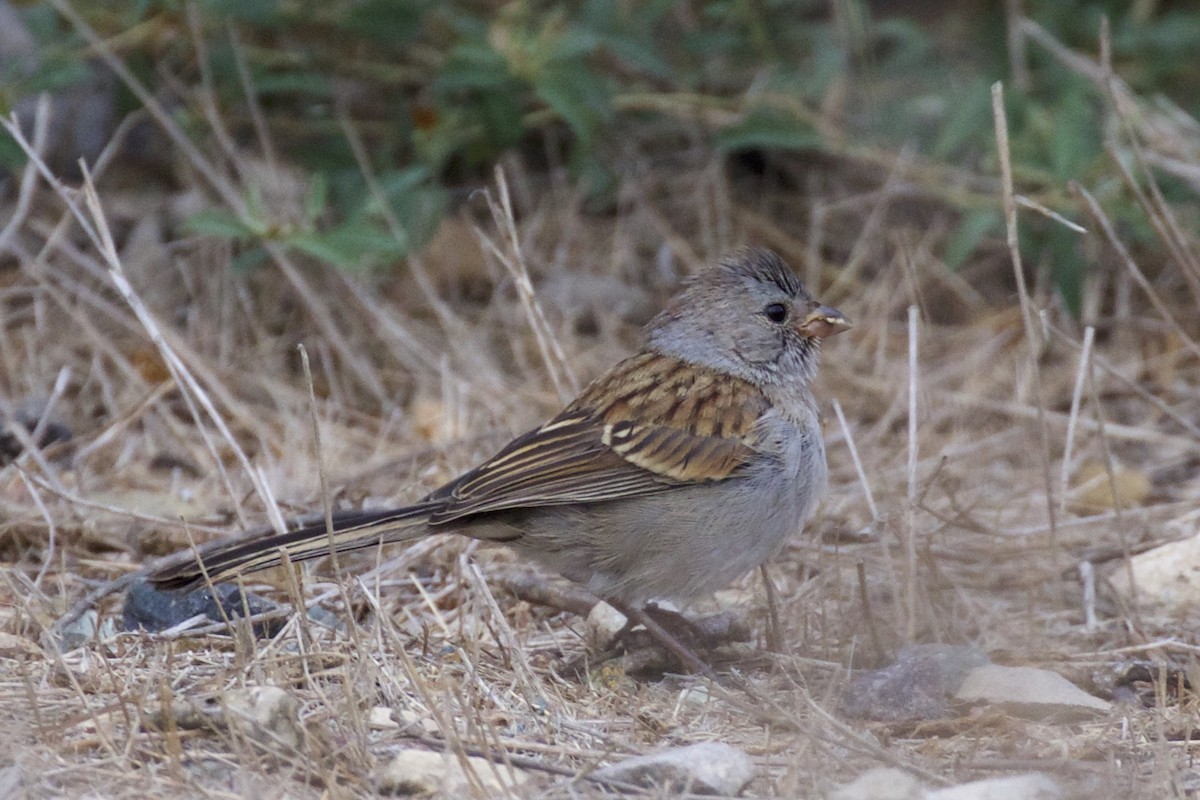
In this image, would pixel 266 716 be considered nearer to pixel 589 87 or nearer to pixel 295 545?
pixel 295 545

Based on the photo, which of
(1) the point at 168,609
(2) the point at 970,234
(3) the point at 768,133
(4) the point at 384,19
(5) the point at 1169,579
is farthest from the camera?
(3) the point at 768,133

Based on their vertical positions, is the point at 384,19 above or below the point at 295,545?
above

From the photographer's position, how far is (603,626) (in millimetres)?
4027

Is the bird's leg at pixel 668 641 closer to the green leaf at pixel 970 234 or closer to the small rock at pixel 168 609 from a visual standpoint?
the small rock at pixel 168 609

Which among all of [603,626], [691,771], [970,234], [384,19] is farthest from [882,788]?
[384,19]

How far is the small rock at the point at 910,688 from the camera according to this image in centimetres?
338

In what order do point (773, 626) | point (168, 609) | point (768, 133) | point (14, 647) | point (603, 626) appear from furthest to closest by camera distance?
point (768, 133)
point (603, 626)
point (773, 626)
point (168, 609)
point (14, 647)

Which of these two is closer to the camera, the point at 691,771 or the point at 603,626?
the point at 691,771

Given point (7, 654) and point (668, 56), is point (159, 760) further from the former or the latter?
point (668, 56)

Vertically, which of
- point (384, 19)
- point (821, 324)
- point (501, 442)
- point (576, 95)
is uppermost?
point (384, 19)

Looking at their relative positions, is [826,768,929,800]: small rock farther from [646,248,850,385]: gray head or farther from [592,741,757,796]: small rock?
[646,248,850,385]: gray head

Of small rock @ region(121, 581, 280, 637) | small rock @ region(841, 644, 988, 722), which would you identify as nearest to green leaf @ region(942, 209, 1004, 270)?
small rock @ region(841, 644, 988, 722)

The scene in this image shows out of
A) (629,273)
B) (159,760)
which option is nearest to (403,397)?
(629,273)

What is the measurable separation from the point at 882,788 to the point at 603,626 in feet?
4.79
